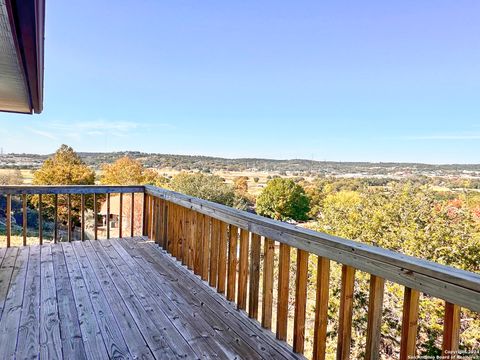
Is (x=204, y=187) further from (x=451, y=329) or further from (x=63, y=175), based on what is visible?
(x=451, y=329)

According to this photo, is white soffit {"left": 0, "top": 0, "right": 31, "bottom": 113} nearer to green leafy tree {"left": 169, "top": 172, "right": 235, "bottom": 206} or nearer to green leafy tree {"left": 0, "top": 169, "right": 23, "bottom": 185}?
green leafy tree {"left": 0, "top": 169, "right": 23, "bottom": 185}

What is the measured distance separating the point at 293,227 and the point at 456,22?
16532 mm

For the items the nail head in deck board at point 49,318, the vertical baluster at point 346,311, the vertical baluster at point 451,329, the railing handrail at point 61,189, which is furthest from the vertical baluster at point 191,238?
the vertical baluster at point 451,329

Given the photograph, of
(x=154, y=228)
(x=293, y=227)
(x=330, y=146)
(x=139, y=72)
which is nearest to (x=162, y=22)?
(x=139, y=72)

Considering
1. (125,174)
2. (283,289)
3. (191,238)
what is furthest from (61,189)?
(125,174)

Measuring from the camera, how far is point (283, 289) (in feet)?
6.47

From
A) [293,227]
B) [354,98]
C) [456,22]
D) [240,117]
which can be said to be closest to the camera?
[293,227]

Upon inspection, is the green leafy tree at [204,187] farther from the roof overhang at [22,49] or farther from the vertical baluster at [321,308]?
the vertical baluster at [321,308]

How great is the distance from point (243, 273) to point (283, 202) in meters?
24.0

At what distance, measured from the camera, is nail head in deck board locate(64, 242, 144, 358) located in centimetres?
183

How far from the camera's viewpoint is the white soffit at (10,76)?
1.66 meters

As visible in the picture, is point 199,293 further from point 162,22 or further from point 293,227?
point 162,22

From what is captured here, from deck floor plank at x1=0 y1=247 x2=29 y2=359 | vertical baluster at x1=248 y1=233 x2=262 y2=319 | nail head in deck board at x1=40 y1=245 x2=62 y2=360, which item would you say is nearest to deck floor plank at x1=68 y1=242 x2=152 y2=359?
nail head in deck board at x1=40 y1=245 x2=62 y2=360

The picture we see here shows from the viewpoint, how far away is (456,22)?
13.6m
